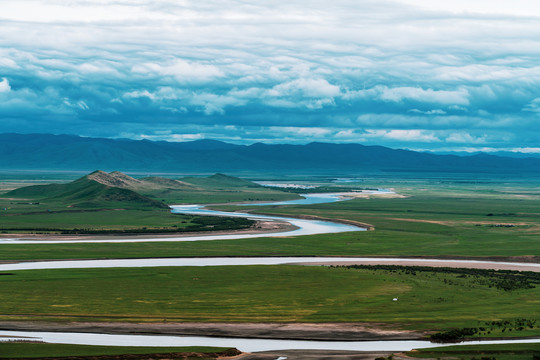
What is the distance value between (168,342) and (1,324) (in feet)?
45.3

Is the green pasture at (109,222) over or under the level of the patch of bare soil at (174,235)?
over

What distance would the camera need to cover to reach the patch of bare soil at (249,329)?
176 feet

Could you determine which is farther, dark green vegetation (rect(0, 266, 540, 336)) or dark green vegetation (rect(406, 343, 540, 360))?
dark green vegetation (rect(0, 266, 540, 336))

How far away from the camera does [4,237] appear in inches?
4663

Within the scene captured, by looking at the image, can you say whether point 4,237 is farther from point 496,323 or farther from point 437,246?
point 496,323

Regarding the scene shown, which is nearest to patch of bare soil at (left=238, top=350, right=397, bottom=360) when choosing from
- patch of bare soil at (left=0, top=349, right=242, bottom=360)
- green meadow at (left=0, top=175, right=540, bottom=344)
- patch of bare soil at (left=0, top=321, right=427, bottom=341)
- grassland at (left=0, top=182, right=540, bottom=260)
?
patch of bare soil at (left=0, top=349, right=242, bottom=360)

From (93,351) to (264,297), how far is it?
21.9 m

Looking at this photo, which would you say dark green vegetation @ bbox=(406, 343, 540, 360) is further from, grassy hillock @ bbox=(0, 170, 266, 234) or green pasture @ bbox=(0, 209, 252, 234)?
green pasture @ bbox=(0, 209, 252, 234)

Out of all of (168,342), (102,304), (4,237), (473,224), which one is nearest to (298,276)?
(102,304)

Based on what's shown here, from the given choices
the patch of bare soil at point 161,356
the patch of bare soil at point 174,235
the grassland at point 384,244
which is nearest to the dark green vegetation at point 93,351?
the patch of bare soil at point 161,356

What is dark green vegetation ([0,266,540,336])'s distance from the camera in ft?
193

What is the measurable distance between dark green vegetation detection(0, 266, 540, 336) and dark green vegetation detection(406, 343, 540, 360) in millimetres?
4052

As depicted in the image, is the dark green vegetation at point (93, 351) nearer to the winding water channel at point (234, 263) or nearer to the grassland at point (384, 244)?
the winding water channel at point (234, 263)

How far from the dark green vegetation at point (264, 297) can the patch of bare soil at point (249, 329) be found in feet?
5.04
